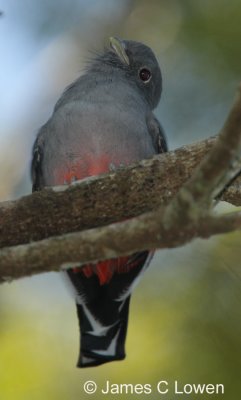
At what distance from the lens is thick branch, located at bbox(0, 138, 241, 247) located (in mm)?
4637

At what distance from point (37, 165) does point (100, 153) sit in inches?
25.7

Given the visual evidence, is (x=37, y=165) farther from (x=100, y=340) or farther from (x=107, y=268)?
(x=100, y=340)

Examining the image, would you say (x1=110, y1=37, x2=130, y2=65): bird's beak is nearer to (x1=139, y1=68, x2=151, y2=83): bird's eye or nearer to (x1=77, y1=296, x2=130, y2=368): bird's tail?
(x1=139, y1=68, x2=151, y2=83): bird's eye

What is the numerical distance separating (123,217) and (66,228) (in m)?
0.36

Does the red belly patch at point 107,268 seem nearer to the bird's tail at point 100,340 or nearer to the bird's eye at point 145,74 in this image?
the bird's tail at point 100,340

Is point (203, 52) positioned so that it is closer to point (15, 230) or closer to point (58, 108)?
point (58, 108)

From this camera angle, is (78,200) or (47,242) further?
(78,200)

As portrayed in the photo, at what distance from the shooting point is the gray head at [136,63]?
6.54m

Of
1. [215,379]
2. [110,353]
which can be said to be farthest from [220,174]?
[215,379]

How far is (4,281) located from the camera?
368cm

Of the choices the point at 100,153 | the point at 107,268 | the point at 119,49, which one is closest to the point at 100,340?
the point at 107,268

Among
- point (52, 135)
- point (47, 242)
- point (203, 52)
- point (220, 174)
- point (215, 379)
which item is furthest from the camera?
point (203, 52)

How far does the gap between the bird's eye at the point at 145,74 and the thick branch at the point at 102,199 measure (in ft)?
6.51

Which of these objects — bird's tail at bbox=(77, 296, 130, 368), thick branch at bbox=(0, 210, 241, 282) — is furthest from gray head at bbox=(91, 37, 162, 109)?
thick branch at bbox=(0, 210, 241, 282)
